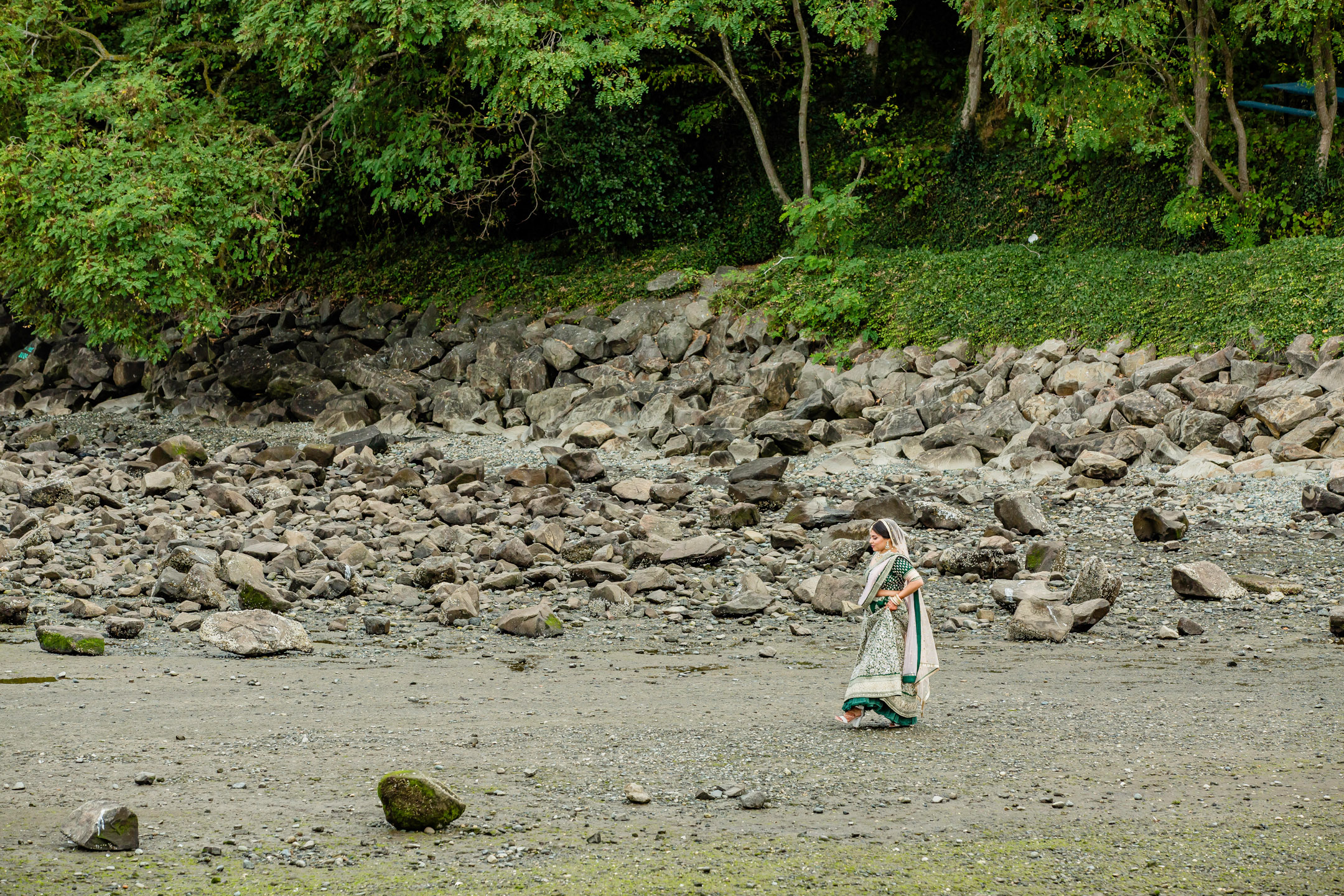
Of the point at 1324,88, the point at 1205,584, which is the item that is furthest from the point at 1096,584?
the point at 1324,88

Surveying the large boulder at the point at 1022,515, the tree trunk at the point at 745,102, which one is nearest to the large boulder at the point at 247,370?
the tree trunk at the point at 745,102

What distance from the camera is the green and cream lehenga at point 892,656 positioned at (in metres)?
6.88

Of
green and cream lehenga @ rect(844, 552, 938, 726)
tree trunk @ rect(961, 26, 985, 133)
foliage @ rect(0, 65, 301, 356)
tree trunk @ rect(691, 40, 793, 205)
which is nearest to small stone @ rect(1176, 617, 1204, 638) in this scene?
green and cream lehenga @ rect(844, 552, 938, 726)

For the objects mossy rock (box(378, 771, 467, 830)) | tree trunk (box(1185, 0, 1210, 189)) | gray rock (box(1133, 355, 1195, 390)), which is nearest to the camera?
mossy rock (box(378, 771, 467, 830))

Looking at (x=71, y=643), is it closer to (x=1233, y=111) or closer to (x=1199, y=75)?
(x=1199, y=75)

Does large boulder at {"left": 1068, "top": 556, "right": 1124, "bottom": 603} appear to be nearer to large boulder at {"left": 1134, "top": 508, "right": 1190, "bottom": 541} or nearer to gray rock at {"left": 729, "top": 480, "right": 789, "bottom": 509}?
large boulder at {"left": 1134, "top": 508, "right": 1190, "bottom": 541}

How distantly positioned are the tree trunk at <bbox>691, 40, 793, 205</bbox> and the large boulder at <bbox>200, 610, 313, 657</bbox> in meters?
17.7

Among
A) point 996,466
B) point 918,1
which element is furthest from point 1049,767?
point 918,1

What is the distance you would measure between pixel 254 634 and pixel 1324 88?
19663 mm

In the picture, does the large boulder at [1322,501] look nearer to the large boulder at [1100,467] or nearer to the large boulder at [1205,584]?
the large boulder at [1100,467]

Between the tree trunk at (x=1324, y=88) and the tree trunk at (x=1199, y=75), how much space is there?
1.67 m

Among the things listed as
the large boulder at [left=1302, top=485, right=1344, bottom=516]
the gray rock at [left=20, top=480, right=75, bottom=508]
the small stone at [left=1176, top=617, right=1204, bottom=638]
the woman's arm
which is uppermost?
the woman's arm

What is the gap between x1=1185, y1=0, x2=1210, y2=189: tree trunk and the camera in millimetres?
21156

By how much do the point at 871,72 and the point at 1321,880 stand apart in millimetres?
24745
